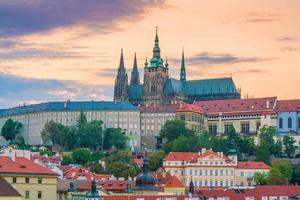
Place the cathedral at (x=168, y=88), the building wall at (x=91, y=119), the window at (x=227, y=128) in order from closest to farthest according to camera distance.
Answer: the window at (x=227, y=128) < the building wall at (x=91, y=119) < the cathedral at (x=168, y=88)

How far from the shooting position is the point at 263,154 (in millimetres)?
141875

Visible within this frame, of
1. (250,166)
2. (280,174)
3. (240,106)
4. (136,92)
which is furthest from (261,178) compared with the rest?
(136,92)

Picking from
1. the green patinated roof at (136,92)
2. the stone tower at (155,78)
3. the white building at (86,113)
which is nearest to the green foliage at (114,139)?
the white building at (86,113)

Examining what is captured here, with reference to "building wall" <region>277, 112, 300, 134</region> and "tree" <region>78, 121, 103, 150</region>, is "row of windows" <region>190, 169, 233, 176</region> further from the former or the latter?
"building wall" <region>277, 112, 300, 134</region>

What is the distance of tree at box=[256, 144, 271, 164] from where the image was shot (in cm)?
14038

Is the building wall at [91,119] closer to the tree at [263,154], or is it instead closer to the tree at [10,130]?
the tree at [10,130]

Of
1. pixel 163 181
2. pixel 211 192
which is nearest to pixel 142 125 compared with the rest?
pixel 163 181

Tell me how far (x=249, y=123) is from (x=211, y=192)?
3610 inches

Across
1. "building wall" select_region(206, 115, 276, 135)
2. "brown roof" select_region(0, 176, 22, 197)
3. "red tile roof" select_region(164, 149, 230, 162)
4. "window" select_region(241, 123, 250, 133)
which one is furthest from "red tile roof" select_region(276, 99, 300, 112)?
"brown roof" select_region(0, 176, 22, 197)

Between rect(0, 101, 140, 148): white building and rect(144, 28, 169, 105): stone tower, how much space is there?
29.2ft

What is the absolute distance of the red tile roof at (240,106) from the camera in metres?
172

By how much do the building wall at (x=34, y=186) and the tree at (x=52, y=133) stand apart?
103150mm

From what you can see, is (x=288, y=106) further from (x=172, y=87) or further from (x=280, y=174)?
(x=280, y=174)

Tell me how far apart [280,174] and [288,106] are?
53.4m
